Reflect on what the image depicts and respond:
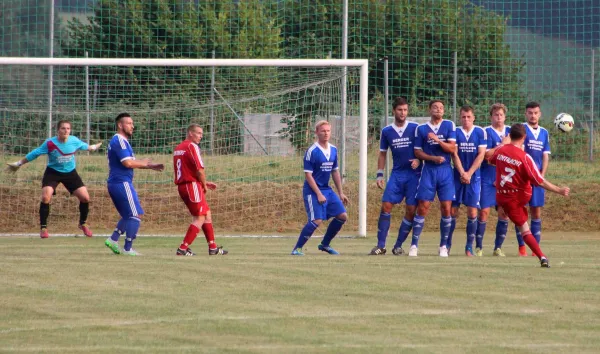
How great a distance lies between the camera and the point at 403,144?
14227 millimetres

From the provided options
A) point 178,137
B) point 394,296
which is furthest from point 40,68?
point 394,296

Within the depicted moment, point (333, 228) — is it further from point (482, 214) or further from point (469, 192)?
point (482, 214)

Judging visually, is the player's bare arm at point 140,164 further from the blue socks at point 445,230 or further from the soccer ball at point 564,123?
the soccer ball at point 564,123

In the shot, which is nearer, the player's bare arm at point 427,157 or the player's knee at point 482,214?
the player's bare arm at point 427,157

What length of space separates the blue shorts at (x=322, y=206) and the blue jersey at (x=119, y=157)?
2.41 m

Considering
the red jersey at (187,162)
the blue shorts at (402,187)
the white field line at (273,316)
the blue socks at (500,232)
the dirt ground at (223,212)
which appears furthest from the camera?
the dirt ground at (223,212)

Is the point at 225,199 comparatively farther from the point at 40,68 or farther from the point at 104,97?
the point at 40,68

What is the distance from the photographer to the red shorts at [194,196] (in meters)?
13.9

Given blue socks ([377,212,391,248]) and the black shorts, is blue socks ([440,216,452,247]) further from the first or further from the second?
the black shorts

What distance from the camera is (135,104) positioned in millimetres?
21844

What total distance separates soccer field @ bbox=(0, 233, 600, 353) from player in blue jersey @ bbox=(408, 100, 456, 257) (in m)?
0.78

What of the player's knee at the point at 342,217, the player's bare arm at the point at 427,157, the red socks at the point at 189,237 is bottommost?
the red socks at the point at 189,237

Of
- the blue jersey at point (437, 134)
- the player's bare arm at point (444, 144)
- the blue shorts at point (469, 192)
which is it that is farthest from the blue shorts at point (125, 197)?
the blue shorts at point (469, 192)

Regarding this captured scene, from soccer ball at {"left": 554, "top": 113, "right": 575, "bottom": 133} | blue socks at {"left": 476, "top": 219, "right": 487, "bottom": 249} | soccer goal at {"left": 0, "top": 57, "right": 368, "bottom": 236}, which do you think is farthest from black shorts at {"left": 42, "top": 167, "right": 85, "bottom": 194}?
soccer ball at {"left": 554, "top": 113, "right": 575, "bottom": 133}
